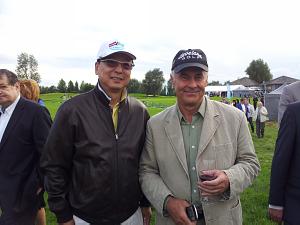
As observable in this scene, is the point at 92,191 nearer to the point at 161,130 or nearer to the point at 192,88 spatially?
the point at 161,130

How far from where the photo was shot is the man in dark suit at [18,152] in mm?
4383

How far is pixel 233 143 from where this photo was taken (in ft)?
10.6

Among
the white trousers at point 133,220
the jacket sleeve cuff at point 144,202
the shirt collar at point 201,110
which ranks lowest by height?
the white trousers at point 133,220

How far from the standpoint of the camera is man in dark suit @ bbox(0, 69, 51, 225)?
438cm

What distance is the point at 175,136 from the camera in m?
3.28

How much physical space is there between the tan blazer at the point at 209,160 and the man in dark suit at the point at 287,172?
0.22 meters

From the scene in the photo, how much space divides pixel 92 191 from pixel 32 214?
1.83 metres

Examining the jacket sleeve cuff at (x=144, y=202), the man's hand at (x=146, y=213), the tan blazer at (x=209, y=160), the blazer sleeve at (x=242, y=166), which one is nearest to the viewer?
the blazer sleeve at (x=242, y=166)

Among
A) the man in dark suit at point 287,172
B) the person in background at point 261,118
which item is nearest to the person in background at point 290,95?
the man in dark suit at point 287,172

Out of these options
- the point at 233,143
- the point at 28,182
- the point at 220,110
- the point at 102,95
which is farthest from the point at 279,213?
the point at 28,182

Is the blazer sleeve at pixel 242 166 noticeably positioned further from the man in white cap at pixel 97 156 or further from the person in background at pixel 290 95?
the person in background at pixel 290 95

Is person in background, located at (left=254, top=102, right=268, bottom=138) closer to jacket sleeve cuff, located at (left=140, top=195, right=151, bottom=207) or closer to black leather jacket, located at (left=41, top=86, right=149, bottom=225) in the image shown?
jacket sleeve cuff, located at (left=140, top=195, right=151, bottom=207)

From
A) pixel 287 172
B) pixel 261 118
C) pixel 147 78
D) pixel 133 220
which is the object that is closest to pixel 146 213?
pixel 133 220

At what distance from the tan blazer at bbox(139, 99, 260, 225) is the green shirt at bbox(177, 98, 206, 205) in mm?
47
